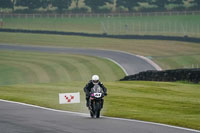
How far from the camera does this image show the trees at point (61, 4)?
9288cm

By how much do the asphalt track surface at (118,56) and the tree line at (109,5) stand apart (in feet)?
84.5

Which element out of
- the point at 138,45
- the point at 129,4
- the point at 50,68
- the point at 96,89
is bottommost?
the point at 50,68

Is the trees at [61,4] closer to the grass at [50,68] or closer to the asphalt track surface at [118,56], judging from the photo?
the asphalt track surface at [118,56]

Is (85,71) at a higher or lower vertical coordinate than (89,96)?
lower

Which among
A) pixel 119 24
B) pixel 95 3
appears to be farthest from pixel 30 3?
pixel 119 24

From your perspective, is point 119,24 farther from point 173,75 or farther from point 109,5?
point 173,75

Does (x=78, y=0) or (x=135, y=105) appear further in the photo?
(x=78, y=0)

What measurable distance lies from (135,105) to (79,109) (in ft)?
7.80

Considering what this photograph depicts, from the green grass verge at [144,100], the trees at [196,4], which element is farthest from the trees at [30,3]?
the green grass verge at [144,100]

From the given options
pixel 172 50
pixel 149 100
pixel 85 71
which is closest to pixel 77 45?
pixel 172 50

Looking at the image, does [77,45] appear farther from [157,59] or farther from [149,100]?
[149,100]

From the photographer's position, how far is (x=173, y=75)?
32.1m

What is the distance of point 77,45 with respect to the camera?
6706cm

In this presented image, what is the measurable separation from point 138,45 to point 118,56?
312 inches
